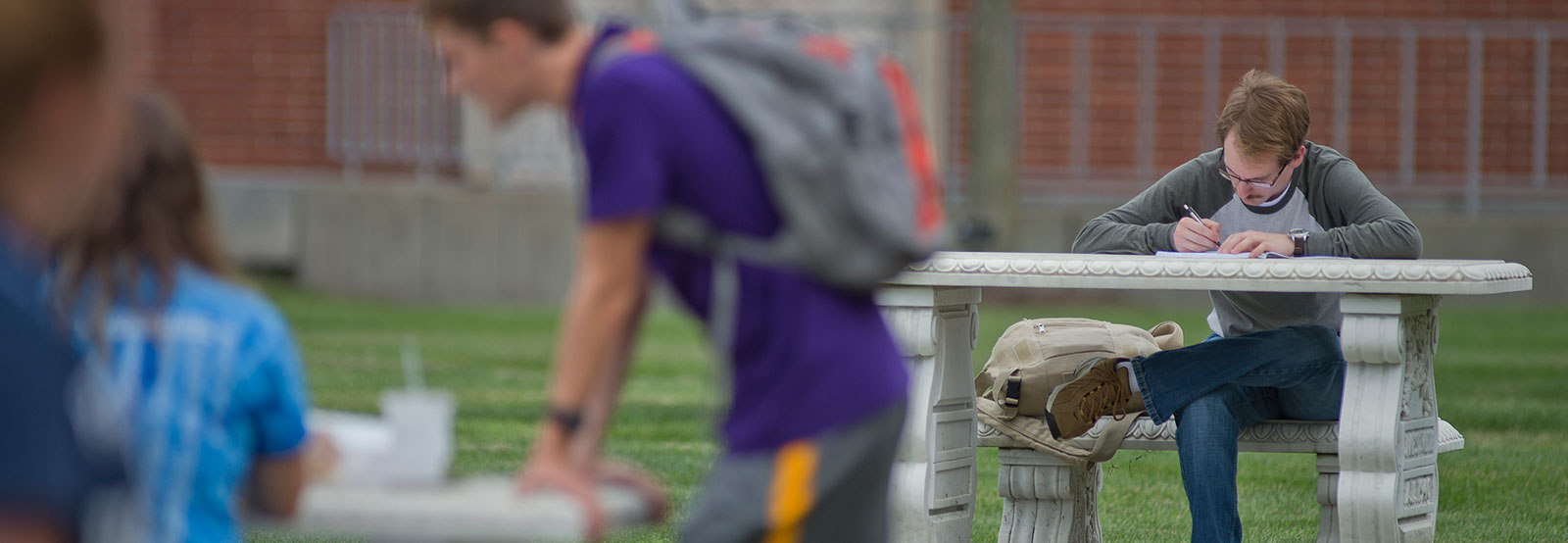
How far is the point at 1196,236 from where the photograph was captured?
466cm

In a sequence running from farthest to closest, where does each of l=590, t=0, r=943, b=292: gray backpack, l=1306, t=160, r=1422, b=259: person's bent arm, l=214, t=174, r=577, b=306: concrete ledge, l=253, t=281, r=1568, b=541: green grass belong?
l=214, t=174, r=577, b=306: concrete ledge < l=253, t=281, r=1568, b=541: green grass < l=1306, t=160, r=1422, b=259: person's bent arm < l=590, t=0, r=943, b=292: gray backpack

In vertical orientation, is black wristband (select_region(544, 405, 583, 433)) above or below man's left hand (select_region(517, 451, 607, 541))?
above

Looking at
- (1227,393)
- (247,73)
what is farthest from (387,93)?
(1227,393)

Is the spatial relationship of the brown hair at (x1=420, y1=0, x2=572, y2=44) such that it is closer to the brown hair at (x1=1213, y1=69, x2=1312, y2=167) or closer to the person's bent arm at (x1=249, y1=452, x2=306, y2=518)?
the person's bent arm at (x1=249, y1=452, x2=306, y2=518)

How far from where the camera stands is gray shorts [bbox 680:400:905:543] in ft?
7.92

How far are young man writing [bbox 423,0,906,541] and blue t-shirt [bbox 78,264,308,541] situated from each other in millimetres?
350

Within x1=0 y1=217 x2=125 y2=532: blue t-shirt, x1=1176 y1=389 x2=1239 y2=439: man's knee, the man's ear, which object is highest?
the man's ear

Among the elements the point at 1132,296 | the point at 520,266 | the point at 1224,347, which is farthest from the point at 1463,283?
the point at 520,266

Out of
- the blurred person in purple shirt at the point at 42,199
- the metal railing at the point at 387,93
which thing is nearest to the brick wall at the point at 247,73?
the metal railing at the point at 387,93

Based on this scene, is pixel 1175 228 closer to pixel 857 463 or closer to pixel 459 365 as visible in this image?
pixel 857 463

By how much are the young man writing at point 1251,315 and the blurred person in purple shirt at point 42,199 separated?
10.6ft

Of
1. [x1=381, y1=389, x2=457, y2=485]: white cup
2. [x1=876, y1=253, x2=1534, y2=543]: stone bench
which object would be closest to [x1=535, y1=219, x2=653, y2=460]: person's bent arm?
[x1=381, y1=389, x2=457, y2=485]: white cup

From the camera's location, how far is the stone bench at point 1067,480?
15.3 feet

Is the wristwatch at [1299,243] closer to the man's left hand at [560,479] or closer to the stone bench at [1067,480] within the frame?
the stone bench at [1067,480]
